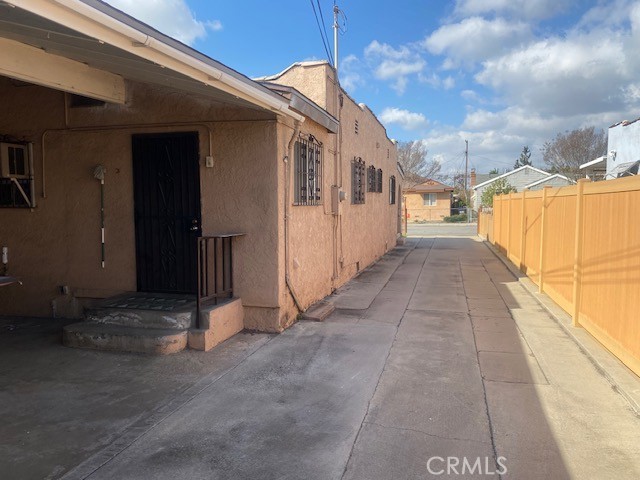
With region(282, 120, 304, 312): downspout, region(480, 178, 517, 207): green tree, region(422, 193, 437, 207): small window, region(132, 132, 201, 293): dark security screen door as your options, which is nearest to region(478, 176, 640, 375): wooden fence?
region(282, 120, 304, 312): downspout

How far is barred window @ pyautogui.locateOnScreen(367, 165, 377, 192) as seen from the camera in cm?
1226

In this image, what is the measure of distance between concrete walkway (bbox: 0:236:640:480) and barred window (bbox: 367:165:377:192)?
6.56 m

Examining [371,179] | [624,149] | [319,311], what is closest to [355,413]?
[319,311]

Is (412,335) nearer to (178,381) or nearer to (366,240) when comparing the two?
(178,381)

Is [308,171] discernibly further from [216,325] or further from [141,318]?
[141,318]

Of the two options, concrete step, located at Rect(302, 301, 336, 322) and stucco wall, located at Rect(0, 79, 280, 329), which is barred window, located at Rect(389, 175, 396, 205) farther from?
stucco wall, located at Rect(0, 79, 280, 329)

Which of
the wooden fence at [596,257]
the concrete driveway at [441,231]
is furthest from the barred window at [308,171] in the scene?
the concrete driveway at [441,231]

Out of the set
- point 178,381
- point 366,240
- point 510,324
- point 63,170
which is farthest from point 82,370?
point 366,240

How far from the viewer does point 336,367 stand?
480cm

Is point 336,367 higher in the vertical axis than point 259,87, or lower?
lower

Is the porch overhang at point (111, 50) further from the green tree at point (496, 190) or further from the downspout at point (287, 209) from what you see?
the green tree at point (496, 190)

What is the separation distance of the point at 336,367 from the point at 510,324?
301 cm

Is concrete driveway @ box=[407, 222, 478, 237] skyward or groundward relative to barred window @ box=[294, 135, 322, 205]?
groundward

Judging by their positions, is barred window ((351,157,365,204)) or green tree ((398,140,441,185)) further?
green tree ((398,140,441,185))
